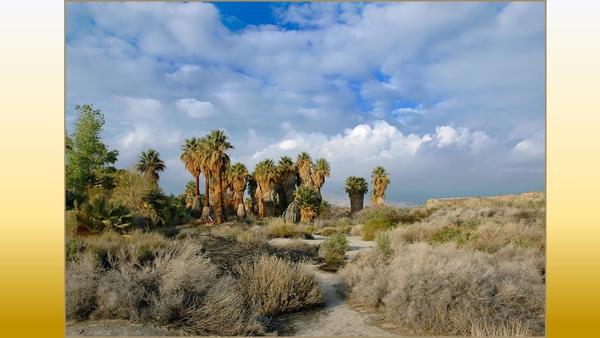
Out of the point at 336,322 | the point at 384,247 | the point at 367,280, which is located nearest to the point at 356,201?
the point at 384,247

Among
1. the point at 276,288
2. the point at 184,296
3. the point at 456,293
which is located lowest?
the point at 276,288

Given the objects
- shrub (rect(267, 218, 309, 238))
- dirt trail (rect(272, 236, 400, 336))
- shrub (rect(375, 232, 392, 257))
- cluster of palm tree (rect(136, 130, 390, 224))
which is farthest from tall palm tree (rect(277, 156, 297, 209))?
dirt trail (rect(272, 236, 400, 336))

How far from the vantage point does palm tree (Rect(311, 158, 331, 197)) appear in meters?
61.5

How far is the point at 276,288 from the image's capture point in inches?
396

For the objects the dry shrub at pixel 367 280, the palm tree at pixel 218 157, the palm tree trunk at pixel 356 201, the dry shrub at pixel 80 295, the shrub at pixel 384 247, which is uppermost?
the palm tree at pixel 218 157

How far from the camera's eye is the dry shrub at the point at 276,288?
9.86 meters

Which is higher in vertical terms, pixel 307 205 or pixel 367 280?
pixel 367 280

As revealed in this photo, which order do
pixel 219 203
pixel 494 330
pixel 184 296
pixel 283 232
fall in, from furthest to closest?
pixel 219 203 → pixel 283 232 → pixel 184 296 → pixel 494 330

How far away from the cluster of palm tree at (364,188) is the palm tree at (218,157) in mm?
21927

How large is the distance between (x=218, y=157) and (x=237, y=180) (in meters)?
12.8

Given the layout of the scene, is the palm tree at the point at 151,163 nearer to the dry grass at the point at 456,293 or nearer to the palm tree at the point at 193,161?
the palm tree at the point at 193,161

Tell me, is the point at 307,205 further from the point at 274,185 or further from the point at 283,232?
the point at 283,232

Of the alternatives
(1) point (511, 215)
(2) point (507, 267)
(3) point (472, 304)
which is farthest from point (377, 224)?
(3) point (472, 304)

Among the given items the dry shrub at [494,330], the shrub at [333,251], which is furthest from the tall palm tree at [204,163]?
the dry shrub at [494,330]
